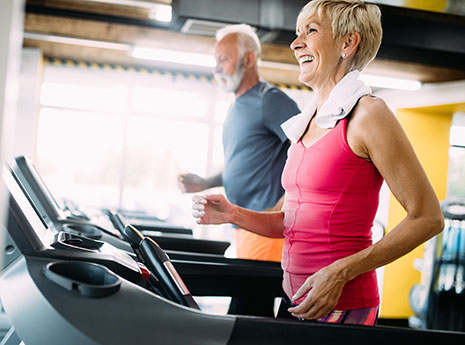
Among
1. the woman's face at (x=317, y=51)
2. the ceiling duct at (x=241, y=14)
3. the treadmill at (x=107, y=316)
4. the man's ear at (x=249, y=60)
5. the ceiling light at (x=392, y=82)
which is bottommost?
the treadmill at (x=107, y=316)

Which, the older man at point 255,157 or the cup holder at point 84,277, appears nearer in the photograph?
the cup holder at point 84,277

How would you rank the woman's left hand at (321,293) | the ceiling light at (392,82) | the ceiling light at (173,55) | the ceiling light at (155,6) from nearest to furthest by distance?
the woman's left hand at (321,293) → the ceiling light at (155,6) → the ceiling light at (173,55) → the ceiling light at (392,82)

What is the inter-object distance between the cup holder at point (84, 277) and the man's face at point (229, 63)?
1786mm

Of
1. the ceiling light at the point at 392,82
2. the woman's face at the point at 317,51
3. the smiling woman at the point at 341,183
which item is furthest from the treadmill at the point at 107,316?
the ceiling light at the point at 392,82

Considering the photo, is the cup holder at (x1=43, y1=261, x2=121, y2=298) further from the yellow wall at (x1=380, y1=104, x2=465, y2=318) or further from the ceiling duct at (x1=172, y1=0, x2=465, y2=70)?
the yellow wall at (x1=380, y1=104, x2=465, y2=318)

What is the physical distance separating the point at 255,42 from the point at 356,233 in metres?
1.70

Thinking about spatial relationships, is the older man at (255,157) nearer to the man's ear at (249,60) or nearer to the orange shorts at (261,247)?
the orange shorts at (261,247)

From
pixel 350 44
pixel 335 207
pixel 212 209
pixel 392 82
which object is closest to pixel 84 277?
pixel 212 209

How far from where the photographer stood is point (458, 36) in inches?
163

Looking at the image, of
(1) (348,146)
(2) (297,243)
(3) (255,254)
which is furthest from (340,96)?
(3) (255,254)

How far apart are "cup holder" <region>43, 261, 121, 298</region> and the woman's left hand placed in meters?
0.38

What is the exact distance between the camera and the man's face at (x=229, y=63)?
8.66 feet

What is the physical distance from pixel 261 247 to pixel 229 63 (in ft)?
3.19

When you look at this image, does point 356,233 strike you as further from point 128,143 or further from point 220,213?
point 128,143
